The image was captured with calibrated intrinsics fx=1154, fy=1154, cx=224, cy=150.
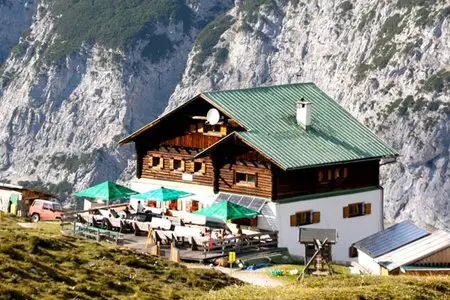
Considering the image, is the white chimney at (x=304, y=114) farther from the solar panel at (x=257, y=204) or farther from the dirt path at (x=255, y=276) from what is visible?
the dirt path at (x=255, y=276)

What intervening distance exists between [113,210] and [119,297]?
29.4 metres

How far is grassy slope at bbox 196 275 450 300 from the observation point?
31.4 metres

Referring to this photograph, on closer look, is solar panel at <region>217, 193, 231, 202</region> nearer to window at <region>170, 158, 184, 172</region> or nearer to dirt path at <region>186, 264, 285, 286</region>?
window at <region>170, 158, 184, 172</region>

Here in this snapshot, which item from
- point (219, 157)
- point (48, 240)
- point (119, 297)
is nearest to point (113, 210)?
point (219, 157)

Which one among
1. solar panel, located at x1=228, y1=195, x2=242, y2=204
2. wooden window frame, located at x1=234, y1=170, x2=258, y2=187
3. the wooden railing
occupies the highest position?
wooden window frame, located at x1=234, y1=170, x2=258, y2=187

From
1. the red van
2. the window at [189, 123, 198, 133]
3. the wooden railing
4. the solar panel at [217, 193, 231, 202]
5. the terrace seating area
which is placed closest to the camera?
the wooden railing

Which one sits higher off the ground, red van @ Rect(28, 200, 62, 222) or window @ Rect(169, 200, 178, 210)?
window @ Rect(169, 200, 178, 210)

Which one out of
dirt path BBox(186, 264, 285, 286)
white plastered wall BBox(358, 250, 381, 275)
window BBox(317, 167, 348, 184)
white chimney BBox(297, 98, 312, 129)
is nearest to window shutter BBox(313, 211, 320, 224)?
window BBox(317, 167, 348, 184)

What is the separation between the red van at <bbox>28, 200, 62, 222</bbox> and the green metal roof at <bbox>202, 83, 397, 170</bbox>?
10730 mm

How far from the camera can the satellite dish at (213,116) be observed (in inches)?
2481

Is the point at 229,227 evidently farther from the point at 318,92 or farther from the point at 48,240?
the point at 48,240

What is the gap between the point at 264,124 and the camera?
2453 inches

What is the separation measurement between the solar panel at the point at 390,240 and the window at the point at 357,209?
354 centimetres

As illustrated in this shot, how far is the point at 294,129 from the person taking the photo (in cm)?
6331
